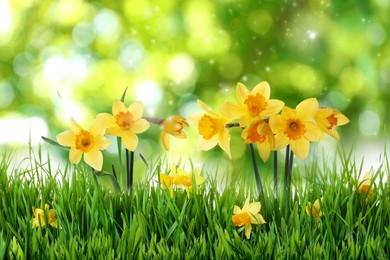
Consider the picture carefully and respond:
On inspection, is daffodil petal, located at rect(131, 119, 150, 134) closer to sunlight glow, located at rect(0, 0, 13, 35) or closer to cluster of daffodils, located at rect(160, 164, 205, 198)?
cluster of daffodils, located at rect(160, 164, 205, 198)

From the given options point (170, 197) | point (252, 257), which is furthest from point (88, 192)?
point (252, 257)

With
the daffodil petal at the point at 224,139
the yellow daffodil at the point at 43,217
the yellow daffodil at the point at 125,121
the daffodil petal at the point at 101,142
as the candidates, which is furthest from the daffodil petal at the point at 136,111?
the yellow daffodil at the point at 43,217

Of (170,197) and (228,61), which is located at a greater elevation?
(228,61)

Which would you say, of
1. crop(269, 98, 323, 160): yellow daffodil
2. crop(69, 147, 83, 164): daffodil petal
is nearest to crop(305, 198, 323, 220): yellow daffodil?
crop(269, 98, 323, 160): yellow daffodil

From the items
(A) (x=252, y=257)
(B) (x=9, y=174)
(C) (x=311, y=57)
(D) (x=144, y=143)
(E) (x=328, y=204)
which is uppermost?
(C) (x=311, y=57)

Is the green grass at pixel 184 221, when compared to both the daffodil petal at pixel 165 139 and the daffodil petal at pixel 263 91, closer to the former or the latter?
the daffodil petal at pixel 165 139

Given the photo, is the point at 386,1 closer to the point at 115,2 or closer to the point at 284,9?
the point at 284,9
